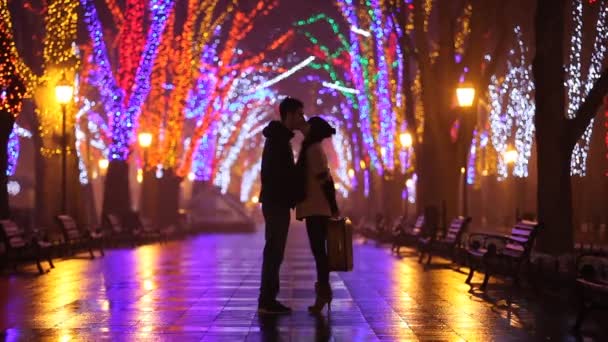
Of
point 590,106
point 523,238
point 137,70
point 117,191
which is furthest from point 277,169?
point 117,191

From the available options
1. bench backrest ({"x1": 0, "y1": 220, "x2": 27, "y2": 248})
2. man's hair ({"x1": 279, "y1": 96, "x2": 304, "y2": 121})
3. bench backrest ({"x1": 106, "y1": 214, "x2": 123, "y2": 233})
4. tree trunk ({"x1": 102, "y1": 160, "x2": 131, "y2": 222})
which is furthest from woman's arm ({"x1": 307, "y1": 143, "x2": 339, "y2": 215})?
tree trunk ({"x1": 102, "y1": 160, "x2": 131, "y2": 222})

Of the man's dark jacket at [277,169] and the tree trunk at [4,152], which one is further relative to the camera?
the tree trunk at [4,152]

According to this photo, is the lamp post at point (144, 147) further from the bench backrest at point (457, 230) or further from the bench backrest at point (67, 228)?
the bench backrest at point (457, 230)

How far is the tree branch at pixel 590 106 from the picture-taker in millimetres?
14747

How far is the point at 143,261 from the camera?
22.4 m

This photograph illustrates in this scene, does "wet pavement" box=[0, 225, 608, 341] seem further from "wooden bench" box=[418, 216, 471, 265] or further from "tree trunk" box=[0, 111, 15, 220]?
"tree trunk" box=[0, 111, 15, 220]

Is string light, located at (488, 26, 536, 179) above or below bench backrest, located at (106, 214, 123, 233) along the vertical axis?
above

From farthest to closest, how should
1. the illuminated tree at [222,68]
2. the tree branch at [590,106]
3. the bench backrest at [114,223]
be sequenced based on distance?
the illuminated tree at [222,68] → the bench backrest at [114,223] → the tree branch at [590,106]

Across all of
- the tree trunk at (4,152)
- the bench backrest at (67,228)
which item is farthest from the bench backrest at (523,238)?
the bench backrest at (67,228)

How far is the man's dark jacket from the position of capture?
37.1ft

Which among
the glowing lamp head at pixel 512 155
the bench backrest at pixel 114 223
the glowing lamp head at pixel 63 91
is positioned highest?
the glowing lamp head at pixel 63 91

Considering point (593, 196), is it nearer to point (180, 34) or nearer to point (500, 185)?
point (180, 34)

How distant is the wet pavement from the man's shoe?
0.15 m

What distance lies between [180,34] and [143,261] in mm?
16559
